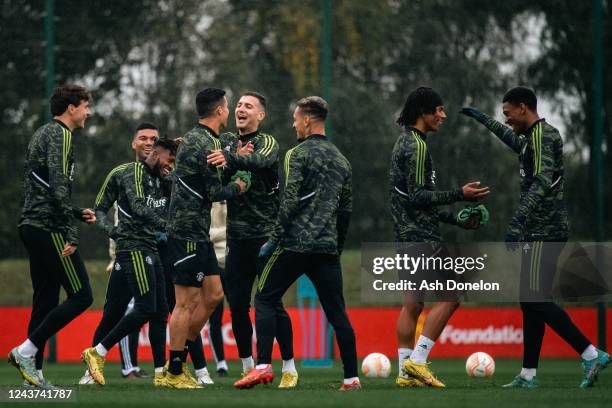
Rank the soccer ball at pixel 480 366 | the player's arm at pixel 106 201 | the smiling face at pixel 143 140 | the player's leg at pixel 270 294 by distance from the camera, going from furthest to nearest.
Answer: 1. the smiling face at pixel 143 140
2. the soccer ball at pixel 480 366
3. the player's arm at pixel 106 201
4. the player's leg at pixel 270 294

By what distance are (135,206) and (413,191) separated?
7.80 feet

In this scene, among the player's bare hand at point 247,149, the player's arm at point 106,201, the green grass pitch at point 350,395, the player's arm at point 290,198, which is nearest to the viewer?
the green grass pitch at point 350,395

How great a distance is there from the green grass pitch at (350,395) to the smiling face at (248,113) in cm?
213

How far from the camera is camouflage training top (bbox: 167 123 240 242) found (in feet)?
28.4

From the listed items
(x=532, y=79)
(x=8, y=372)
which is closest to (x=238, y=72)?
(x=532, y=79)

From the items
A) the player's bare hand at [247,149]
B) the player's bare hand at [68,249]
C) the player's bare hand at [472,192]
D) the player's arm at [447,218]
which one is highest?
the player's bare hand at [247,149]

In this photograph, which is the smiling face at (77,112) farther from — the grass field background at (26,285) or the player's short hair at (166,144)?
the grass field background at (26,285)

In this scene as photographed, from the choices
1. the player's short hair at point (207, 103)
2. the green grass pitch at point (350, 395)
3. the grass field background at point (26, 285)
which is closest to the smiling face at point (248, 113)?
the player's short hair at point (207, 103)

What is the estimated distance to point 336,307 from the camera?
832cm

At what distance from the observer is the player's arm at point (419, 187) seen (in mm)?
8500

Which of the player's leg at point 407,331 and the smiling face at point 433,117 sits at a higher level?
the smiling face at point 433,117

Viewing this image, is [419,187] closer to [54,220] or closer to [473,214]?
[473,214]

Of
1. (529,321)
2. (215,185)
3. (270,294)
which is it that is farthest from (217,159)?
(529,321)

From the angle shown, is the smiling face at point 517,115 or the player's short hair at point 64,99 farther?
the smiling face at point 517,115
